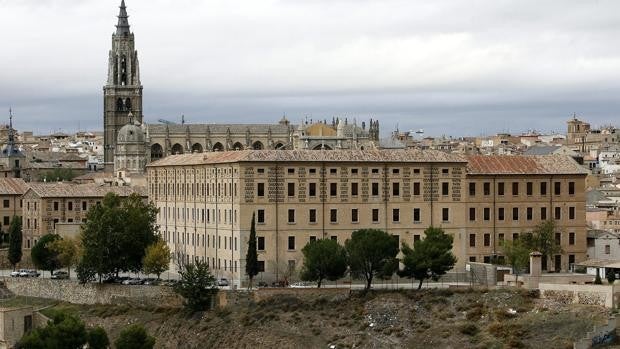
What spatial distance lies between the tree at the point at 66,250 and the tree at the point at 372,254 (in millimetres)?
24995

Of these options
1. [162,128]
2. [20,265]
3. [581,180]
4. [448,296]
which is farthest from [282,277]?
[162,128]

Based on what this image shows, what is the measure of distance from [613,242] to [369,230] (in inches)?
778

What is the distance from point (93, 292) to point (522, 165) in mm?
25028

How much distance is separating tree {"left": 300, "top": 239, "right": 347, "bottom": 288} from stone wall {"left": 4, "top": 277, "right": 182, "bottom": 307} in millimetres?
8115

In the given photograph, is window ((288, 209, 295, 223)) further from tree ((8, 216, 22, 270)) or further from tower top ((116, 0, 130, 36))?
tower top ((116, 0, 130, 36))

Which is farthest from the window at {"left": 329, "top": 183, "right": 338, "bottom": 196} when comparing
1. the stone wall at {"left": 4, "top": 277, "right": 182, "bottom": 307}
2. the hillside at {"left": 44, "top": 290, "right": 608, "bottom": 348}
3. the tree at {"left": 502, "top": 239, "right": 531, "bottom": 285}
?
the hillside at {"left": 44, "top": 290, "right": 608, "bottom": 348}

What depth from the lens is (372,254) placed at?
270ft

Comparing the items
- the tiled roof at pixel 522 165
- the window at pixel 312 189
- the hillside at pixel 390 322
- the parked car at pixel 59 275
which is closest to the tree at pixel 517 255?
the tiled roof at pixel 522 165

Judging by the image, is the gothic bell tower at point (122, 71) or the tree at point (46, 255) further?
the gothic bell tower at point (122, 71)

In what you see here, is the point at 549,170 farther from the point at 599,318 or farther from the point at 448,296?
the point at 599,318

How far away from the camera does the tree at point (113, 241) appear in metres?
94.4

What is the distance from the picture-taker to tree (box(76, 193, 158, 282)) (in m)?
94.4

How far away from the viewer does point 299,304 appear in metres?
81.1

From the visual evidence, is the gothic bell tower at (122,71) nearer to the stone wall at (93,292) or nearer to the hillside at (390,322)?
the stone wall at (93,292)
